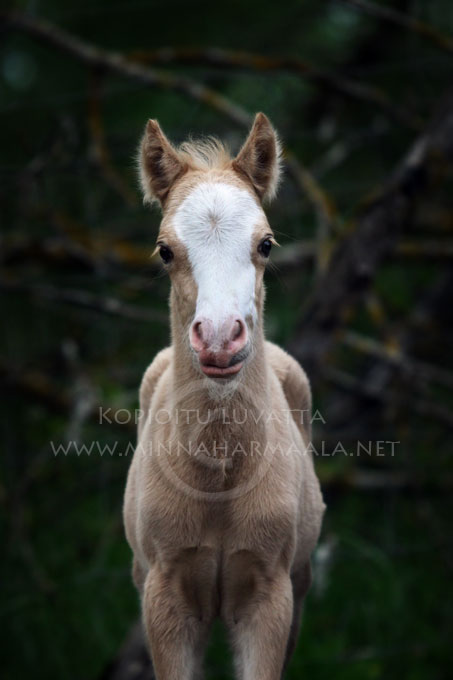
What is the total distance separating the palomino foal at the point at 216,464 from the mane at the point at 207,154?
0.04 feet

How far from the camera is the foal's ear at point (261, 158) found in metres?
2.85

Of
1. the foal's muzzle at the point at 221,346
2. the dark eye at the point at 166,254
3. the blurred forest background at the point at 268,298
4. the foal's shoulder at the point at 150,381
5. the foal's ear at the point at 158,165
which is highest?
the foal's ear at the point at 158,165

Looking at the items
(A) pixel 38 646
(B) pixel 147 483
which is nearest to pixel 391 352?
(A) pixel 38 646

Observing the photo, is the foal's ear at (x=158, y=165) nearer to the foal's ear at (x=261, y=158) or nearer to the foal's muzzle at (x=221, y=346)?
the foal's ear at (x=261, y=158)

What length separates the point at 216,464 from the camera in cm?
270

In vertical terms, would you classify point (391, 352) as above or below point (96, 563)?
above

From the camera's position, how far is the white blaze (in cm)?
244

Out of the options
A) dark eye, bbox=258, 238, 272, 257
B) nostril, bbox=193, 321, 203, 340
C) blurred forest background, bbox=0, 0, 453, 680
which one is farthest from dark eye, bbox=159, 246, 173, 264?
blurred forest background, bbox=0, 0, 453, 680

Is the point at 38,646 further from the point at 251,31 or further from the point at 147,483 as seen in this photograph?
the point at 251,31

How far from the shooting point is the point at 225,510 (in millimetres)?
2678

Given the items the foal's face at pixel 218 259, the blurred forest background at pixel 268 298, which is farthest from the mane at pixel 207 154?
the blurred forest background at pixel 268 298

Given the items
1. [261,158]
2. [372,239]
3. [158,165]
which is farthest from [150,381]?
[372,239]

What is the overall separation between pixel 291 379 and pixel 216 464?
743 millimetres

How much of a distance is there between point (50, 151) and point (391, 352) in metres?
2.61
